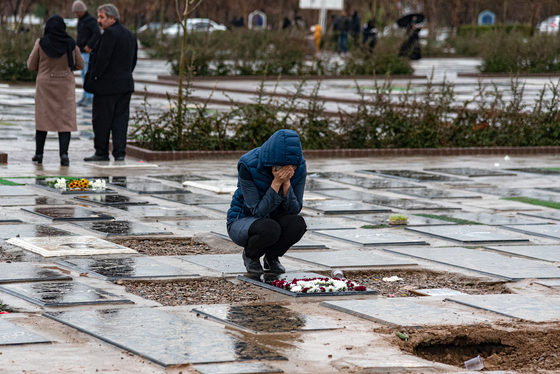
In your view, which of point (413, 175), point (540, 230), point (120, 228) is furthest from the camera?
point (413, 175)

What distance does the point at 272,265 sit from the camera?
22.2ft

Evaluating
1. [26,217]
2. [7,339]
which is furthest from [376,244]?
[7,339]

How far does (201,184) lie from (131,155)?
3.03 m

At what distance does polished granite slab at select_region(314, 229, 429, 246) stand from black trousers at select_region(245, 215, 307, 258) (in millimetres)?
1394

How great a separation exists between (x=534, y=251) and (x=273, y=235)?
2.44 m

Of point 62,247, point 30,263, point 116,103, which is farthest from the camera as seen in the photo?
point 116,103

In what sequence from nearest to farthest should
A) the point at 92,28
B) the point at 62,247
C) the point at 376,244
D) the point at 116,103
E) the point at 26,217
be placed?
the point at 62,247 → the point at 376,244 → the point at 26,217 → the point at 116,103 → the point at 92,28

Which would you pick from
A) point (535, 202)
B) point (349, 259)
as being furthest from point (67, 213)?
point (535, 202)

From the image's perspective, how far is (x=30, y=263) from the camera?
671 centimetres

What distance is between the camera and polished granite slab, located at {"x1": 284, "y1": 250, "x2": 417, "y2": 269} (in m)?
7.08

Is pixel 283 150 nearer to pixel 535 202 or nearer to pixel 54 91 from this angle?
pixel 535 202

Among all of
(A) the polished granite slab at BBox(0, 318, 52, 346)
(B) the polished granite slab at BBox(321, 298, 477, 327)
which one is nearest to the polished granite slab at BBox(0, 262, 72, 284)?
(A) the polished granite slab at BBox(0, 318, 52, 346)

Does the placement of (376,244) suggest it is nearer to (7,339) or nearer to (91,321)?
(91,321)

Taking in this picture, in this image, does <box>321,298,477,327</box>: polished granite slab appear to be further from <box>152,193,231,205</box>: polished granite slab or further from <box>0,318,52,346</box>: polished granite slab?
<box>152,193,231,205</box>: polished granite slab
